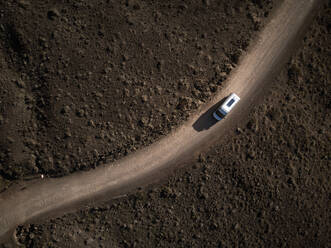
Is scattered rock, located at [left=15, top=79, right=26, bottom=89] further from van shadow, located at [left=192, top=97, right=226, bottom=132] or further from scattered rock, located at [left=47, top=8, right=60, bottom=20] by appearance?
van shadow, located at [left=192, top=97, right=226, bottom=132]

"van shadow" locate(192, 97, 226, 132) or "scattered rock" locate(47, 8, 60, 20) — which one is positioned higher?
"scattered rock" locate(47, 8, 60, 20)

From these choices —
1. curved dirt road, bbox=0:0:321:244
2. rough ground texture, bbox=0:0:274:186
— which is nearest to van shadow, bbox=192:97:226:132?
curved dirt road, bbox=0:0:321:244

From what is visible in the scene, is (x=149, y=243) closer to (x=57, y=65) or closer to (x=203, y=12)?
(x=57, y=65)

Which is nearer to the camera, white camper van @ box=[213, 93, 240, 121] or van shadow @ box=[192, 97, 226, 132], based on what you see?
white camper van @ box=[213, 93, 240, 121]

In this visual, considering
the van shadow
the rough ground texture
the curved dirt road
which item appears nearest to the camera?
the rough ground texture

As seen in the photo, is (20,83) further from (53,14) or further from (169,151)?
(169,151)

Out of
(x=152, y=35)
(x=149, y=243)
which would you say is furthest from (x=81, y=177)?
(x=152, y=35)

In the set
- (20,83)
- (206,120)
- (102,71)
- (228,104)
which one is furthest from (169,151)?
(20,83)

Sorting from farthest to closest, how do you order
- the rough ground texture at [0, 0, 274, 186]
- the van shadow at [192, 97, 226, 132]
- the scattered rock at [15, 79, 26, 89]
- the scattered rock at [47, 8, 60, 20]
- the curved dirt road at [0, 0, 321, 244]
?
1. the van shadow at [192, 97, 226, 132]
2. the curved dirt road at [0, 0, 321, 244]
3. the scattered rock at [15, 79, 26, 89]
4. the rough ground texture at [0, 0, 274, 186]
5. the scattered rock at [47, 8, 60, 20]
